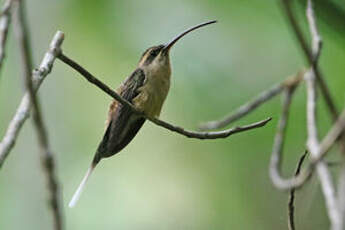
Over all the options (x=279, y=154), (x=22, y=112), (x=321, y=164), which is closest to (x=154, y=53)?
(x=22, y=112)

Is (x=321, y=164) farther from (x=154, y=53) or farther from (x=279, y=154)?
(x=154, y=53)

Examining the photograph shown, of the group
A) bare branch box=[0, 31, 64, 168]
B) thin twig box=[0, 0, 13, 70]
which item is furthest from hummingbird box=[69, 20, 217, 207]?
thin twig box=[0, 0, 13, 70]

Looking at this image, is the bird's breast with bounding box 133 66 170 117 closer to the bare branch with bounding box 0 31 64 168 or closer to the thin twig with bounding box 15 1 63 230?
the bare branch with bounding box 0 31 64 168

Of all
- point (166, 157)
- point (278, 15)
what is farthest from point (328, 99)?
point (166, 157)

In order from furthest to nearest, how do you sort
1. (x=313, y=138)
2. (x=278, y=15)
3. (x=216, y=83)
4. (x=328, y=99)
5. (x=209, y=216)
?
(x=209, y=216) < (x=216, y=83) < (x=278, y=15) < (x=313, y=138) < (x=328, y=99)

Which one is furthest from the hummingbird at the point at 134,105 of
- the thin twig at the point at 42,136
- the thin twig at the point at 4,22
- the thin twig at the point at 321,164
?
the thin twig at the point at 42,136

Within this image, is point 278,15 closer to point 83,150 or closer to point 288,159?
point 288,159
